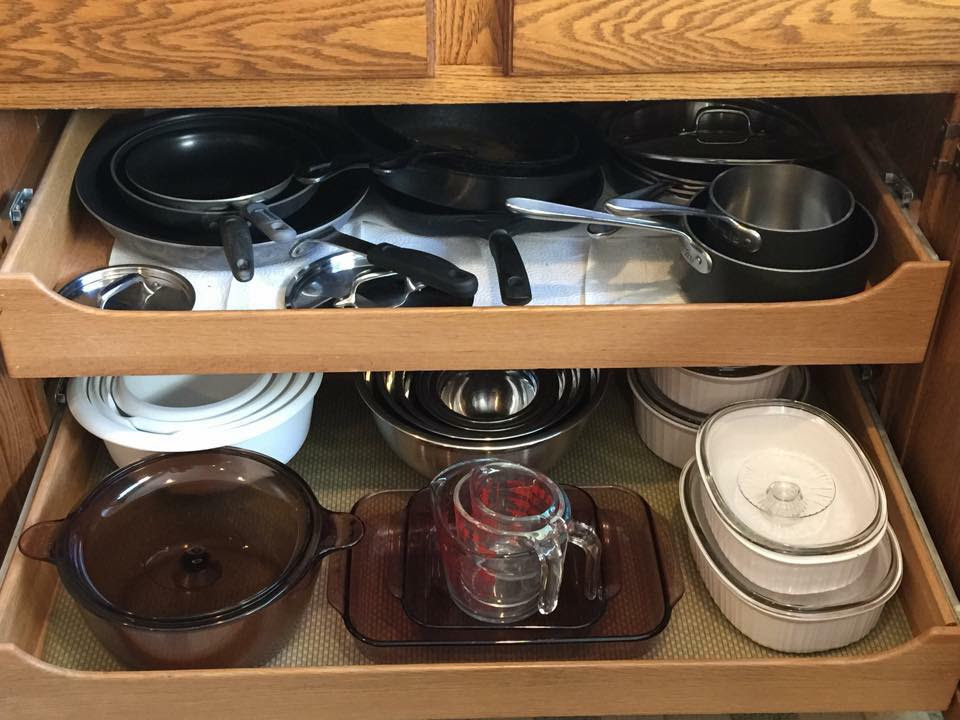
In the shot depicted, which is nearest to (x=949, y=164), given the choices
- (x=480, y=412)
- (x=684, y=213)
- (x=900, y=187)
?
(x=900, y=187)

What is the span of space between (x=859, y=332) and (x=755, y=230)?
13cm

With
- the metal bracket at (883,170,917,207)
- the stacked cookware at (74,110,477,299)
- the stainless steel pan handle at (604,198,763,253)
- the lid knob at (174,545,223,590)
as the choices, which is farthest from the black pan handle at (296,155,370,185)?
the metal bracket at (883,170,917,207)

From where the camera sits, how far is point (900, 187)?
3.51 ft

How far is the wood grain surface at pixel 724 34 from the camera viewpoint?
2.79 feet

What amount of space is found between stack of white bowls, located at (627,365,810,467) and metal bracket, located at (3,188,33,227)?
0.66 metres

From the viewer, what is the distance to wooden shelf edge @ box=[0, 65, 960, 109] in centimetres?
89

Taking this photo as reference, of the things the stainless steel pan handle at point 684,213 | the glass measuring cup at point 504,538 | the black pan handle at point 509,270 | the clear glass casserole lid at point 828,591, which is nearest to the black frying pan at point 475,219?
the black pan handle at point 509,270

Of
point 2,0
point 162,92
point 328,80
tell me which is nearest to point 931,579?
point 328,80

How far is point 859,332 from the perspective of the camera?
3.26 feet

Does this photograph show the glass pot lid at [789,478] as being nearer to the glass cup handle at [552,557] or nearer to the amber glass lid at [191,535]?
the glass cup handle at [552,557]

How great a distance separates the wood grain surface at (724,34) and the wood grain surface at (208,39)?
0.10 metres

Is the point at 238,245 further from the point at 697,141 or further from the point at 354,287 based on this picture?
the point at 697,141

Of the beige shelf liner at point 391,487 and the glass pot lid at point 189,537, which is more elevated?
the glass pot lid at point 189,537

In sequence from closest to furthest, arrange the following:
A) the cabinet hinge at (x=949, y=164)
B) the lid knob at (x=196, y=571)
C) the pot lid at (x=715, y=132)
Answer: the cabinet hinge at (x=949, y=164)
the lid knob at (x=196, y=571)
the pot lid at (x=715, y=132)
